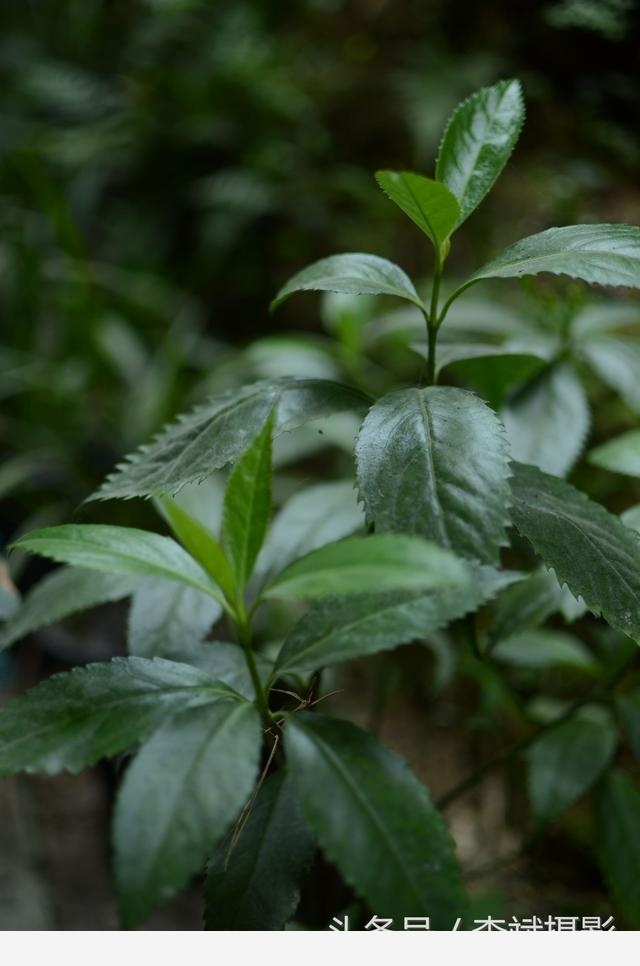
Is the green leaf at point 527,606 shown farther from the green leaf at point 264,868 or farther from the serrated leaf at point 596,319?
the serrated leaf at point 596,319

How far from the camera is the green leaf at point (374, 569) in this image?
0.38 m

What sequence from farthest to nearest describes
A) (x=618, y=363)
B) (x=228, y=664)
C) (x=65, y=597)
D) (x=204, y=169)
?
1. (x=204, y=169)
2. (x=618, y=363)
3. (x=65, y=597)
4. (x=228, y=664)

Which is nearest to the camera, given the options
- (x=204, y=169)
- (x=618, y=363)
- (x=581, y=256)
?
(x=581, y=256)

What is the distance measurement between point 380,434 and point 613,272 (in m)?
0.18

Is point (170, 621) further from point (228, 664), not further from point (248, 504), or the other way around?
point (248, 504)

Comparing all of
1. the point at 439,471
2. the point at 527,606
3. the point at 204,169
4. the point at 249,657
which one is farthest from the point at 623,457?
the point at 204,169

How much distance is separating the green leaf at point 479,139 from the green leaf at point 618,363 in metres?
0.40

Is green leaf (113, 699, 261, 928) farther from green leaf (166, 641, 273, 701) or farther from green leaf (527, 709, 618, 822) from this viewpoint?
green leaf (527, 709, 618, 822)

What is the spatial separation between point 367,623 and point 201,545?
111 millimetres

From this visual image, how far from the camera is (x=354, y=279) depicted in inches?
22.7

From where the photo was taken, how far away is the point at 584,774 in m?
0.80

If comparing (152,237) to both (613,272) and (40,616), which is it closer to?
(40,616)

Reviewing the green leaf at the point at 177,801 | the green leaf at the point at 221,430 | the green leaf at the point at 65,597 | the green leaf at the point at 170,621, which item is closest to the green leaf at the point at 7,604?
the green leaf at the point at 65,597
